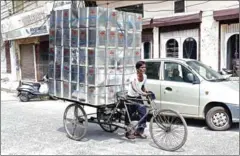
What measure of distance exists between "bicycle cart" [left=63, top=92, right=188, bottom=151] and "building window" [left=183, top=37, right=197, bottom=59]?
20.3ft

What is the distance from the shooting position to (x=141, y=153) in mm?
4941

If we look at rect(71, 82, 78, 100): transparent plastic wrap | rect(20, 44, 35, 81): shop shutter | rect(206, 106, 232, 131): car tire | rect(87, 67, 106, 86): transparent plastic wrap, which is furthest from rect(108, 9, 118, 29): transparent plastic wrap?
rect(20, 44, 35, 81): shop shutter

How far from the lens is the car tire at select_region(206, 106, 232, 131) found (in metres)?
6.32

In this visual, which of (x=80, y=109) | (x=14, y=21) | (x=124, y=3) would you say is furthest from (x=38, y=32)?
(x=80, y=109)

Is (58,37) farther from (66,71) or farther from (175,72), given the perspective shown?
(175,72)

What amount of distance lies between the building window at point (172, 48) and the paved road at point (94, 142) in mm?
5026

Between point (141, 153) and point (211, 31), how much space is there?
691 centimetres

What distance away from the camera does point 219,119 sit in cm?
638

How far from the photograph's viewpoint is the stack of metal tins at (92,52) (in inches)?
208

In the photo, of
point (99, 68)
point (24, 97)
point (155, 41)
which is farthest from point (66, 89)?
point (155, 41)

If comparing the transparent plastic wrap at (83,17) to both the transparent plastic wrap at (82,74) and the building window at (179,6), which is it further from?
the building window at (179,6)

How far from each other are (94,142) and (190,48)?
22.7 ft

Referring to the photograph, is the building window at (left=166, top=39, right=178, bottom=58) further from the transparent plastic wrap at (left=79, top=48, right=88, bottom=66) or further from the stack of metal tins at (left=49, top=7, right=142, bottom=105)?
the transparent plastic wrap at (left=79, top=48, right=88, bottom=66)

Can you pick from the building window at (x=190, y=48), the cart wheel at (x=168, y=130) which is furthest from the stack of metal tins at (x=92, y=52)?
the building window at (x=190, y=48)
